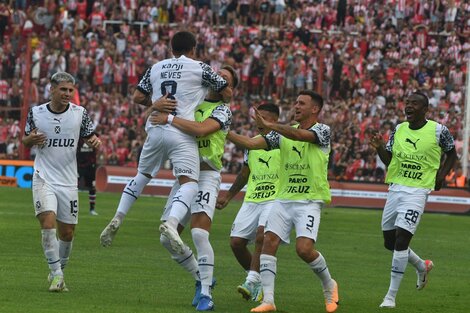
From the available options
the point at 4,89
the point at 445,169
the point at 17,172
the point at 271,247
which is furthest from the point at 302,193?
the point at 4,89

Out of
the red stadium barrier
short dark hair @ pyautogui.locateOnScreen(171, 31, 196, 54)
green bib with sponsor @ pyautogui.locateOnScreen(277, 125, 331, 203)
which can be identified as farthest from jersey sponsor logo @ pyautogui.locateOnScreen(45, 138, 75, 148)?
the red stadium barrier

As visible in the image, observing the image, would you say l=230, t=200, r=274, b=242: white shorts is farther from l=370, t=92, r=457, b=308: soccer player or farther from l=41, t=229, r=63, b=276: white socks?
l=41, t=229, r=63, b=276: white socks

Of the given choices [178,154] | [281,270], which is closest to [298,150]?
[178,154]

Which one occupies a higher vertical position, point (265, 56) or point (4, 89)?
point (265, 56)

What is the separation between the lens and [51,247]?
14.2 meters

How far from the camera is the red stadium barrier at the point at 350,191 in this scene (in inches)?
1378

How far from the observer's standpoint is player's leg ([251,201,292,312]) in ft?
44.0

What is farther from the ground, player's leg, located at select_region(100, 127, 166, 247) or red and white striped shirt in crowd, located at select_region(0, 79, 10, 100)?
player's leg, located at select_region(100, 127, 166, 247)

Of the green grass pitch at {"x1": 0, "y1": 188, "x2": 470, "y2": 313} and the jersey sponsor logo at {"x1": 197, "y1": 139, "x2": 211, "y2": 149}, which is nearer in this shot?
the jersey sponsor logo at {"x1": 197, "y1": 139, "x2": 211, "y2": 149}

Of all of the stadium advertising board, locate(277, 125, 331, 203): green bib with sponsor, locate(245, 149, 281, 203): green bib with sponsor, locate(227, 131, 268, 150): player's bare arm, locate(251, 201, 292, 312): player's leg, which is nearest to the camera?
locate(251, 201, 292, 312): player's leg

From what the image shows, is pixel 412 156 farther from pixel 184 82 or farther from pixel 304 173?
pixel 184 82

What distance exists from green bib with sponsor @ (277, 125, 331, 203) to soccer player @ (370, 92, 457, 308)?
69.7 inches

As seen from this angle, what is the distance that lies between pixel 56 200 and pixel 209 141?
6.83 feet

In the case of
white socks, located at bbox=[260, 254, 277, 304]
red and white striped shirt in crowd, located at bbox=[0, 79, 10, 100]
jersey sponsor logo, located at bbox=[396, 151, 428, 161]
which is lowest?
red and white striped shirt in crowd, located at bbox=[0, 79, 10, 100]
